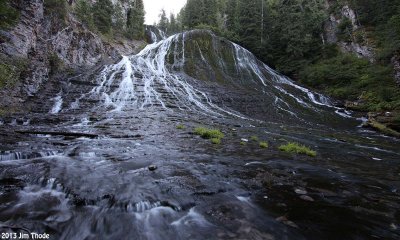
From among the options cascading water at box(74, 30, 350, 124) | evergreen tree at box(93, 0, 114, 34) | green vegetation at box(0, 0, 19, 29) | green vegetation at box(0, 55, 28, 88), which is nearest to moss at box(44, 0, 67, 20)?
cascading water at box(74, 30, 350, 124)

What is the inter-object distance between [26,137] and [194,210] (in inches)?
294

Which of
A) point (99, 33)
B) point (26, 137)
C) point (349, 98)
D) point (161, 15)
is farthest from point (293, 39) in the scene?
point (161, 15)

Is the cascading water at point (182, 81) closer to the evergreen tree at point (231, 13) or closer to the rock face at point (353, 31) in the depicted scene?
the rock face at point (353, 31)

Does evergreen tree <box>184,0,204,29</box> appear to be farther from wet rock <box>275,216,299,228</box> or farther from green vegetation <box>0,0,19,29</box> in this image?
wet rock <box>275,216,299,228</box>

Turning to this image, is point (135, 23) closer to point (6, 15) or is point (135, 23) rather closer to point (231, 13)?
point (231, 13)

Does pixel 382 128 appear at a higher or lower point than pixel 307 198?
lower

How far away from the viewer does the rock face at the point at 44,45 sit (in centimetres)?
1883

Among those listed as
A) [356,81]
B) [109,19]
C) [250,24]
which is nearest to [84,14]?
[109,19]

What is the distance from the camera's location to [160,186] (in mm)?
5816

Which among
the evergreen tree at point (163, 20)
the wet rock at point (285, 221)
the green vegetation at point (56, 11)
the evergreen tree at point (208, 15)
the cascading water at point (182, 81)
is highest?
the evergreen tree at point (163, 20)

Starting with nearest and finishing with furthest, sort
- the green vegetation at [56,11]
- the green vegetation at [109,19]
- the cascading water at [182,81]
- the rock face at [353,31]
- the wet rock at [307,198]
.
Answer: the wet rock at [307,198] → the cascading water at [182,81] → the green vegetation at [56,11] → the rock face at [353,31] → the green vegetation at [109,19]

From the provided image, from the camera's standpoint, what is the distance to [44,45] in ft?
76.6

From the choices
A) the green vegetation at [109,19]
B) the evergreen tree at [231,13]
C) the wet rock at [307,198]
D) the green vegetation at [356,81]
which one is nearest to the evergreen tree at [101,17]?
the green vegetation at [109,19]

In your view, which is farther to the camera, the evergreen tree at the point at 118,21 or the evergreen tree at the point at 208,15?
the evergreen tree at the point at 208,15
